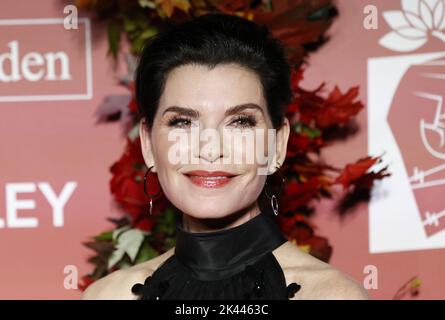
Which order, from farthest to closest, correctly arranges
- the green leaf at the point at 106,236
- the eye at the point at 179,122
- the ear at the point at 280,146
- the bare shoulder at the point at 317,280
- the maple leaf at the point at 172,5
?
1. the green leaf at the point at 106,236
2. the maple leaf at the point at 172,5
3. the ear at the point at 280,146
4. the eye at the point at 179,122
5. the bare shoulder at the point at 317,280

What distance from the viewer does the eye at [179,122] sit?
155 centimetres

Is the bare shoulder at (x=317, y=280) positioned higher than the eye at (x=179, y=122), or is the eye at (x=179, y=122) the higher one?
the eye at (x=179, y=122)

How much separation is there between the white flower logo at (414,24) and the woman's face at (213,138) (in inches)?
29.0

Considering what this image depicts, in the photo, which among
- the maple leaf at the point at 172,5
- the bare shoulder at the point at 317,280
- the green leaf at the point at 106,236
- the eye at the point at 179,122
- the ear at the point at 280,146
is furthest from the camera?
the green leaf at the point at 106,236

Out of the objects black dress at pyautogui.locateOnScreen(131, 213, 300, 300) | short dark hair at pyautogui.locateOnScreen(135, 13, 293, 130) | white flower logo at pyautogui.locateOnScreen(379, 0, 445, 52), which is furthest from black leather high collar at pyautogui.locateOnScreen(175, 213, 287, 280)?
white flower logo at pyautogui.locateOnScreen(379, 0, 445, 52)

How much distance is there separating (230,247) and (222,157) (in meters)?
0.22

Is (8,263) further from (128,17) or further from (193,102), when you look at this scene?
(193,102)

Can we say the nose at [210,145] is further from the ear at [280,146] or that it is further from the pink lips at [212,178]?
the ear at [280,146]

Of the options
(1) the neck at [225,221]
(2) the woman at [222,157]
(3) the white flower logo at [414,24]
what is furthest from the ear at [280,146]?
(3) the white flower logo at [414,24]

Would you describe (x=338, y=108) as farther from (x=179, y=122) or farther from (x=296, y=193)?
(x=179, y=122)

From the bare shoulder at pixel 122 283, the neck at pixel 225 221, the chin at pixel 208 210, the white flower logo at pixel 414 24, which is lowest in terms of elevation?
the bare shoulder at pixel 122 283

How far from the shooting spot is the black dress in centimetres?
153
